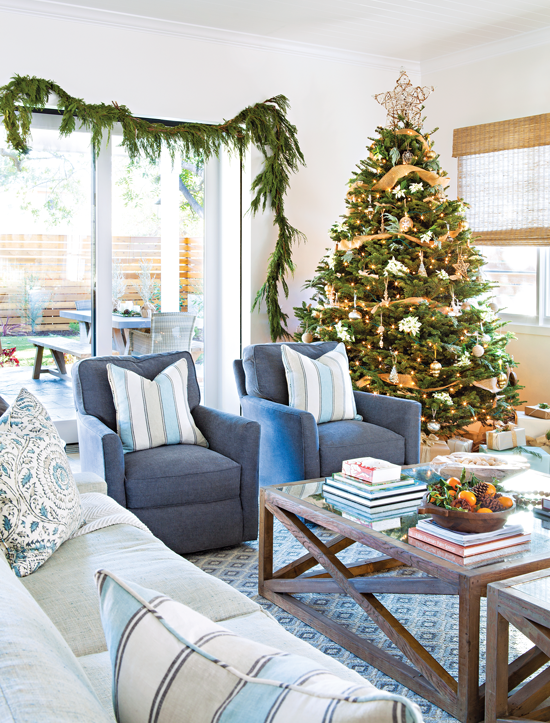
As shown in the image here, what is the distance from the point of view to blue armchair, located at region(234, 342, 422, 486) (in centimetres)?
340

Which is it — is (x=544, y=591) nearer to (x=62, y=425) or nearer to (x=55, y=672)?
(x=55, y=672)

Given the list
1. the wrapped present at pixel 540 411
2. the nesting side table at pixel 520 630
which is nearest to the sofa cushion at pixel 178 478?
the nesting side table at pixel 520 630

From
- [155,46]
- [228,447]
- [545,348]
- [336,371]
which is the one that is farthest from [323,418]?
[155,46]

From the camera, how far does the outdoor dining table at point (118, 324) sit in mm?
5055

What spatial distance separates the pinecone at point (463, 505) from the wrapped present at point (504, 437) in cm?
242

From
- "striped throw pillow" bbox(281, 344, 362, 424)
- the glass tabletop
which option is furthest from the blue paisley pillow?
"striped throw pillow" bbox(281, 344, 362, 424)

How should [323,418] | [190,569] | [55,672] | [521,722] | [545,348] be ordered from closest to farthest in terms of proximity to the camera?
[55,672]
[521,722]
[190,569]
[323,418]
[545,348]

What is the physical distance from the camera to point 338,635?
2.34m

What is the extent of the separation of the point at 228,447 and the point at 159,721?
8.13 ft

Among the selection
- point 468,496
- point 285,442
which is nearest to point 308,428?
point 285,442

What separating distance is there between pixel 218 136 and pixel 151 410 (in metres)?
2.60

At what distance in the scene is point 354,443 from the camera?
350 cm

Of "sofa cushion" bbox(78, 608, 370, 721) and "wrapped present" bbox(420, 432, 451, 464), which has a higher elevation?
"sofa cushion" bbox(78, 608, 370, 721)

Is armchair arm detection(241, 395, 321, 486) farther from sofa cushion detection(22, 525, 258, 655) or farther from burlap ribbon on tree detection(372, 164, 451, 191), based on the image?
burlap ribbon on tree detection(372, 164, 451, 191)
